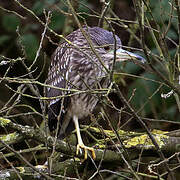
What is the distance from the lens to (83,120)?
14.9ft

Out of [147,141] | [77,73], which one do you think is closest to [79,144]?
[147,141]

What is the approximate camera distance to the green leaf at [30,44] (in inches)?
181

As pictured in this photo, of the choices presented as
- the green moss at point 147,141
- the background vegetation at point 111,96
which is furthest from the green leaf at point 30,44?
the green moss at point 147,141

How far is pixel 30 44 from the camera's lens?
4613 millimetres

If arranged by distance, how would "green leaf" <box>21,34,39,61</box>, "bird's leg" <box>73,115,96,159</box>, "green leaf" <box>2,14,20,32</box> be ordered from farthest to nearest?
"green leaf" <box>2,14,20,32</box>, "green leaf" <box>21,34,39,61</box>, "bird's leg" <box>73,115,96,159</box>

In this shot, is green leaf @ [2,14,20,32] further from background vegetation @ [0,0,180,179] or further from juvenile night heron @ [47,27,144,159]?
juvenile night heron @ [47,27,144,159]

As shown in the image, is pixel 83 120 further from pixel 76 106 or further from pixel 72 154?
pixel 72 154

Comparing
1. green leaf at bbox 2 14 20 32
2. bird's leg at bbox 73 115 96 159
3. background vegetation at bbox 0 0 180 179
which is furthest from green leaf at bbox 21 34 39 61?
bird's leg at bbox 73 115 96 159

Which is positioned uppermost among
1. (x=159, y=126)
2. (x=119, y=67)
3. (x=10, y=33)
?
(x=10, y=33)

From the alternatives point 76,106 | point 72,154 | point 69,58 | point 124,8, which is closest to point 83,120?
point 76,106

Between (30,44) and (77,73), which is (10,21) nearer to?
(30,44)

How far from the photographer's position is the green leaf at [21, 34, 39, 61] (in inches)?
181

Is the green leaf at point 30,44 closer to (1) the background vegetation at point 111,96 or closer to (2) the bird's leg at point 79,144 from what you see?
(1) the background vegetation at point 111,96

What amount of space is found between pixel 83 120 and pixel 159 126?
100cm
